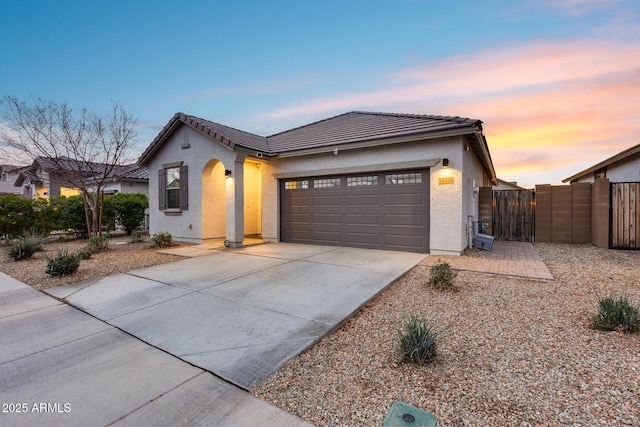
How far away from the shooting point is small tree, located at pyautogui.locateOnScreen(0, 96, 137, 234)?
9984mm

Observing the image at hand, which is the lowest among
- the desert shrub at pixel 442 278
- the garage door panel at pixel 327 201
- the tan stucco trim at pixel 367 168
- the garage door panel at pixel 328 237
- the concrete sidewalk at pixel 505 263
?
the concrete sidewalk at pixel 505 263

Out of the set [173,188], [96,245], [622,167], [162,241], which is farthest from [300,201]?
[622,167]

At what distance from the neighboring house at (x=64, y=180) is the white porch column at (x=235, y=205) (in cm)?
553

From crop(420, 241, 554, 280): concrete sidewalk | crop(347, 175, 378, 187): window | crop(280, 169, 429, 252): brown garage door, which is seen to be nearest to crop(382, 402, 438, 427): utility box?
crop(420, 241, 554, 280): concrete sidewalk

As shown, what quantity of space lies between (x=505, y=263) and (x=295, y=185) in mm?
7074

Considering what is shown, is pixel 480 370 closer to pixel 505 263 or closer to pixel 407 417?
pixel 407 417

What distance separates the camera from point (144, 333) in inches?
136

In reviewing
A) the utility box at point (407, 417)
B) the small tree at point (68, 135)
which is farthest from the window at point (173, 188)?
the utility box at point (407, 417)

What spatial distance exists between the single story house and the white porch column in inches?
1.3

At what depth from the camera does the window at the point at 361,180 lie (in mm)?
9242

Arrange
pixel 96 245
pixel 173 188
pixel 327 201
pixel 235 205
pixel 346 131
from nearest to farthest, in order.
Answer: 1. pixel 96 245
2. pixel 235 205
3. pixel 327 201
4. pixel 346 131
5. pixel 173 188

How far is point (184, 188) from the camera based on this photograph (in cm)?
1084

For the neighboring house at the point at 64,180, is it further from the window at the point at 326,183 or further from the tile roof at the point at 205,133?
the window at the point at 326,183

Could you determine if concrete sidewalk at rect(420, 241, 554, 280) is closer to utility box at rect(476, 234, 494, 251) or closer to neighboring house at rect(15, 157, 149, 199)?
utility box at rect(476, 234, 494, 251)
